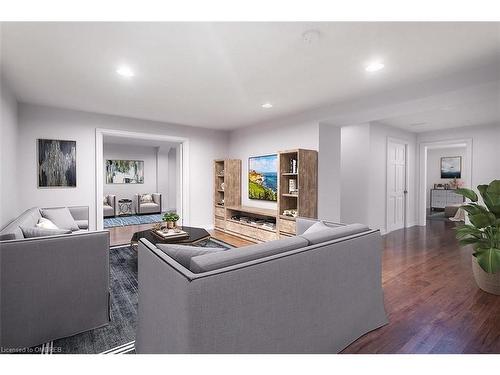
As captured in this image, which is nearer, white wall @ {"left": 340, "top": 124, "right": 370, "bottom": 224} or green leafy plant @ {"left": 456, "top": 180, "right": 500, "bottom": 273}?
green leafy plant @ {"left": 456, "top": 180, "right": 500, "bottom": 273}

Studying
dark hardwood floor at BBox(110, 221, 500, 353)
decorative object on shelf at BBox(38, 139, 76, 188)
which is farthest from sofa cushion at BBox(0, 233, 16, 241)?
decorative object on shelf at BBox(38, 139, 76, 188)

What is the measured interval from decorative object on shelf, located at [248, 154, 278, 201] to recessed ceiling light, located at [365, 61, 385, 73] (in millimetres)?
2463

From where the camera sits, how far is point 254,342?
4.28 ft

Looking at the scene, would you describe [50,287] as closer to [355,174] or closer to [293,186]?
[293,186]

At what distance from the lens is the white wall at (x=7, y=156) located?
2.93 meters

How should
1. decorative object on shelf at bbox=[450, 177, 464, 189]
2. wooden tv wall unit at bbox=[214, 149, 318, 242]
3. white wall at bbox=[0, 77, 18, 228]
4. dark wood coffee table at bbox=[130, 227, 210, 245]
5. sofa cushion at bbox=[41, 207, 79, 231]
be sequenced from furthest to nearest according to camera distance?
decorative object on shelf at bbox=[450, 177, 464, 189] < wooden tv wall unit at bbox=[214, 149, 318, 242] < sofa cushion at bbox=[41, 207, 79, 231] < dark wood coffee table at bbox=[130, 227, 210, 245] < white wall at bbox=[0, 77, 18, 228]

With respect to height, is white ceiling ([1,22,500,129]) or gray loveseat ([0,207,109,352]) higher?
white ceiling ([1,22,500,129])

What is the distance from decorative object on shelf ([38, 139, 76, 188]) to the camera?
4.27m

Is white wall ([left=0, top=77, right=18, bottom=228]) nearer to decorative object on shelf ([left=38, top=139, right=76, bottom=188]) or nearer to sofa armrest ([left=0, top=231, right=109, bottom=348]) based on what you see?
decorative object on shelf ([left=38, top=139, right=76, bottom=188])

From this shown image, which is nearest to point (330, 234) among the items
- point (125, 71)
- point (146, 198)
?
point (125, 71)

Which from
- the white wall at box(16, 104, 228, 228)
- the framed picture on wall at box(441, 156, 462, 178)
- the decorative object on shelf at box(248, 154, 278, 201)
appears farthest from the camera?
the framed picture on wall at box(441, 156, 462, 178)

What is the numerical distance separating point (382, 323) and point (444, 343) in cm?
40

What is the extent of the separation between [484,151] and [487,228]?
367cm
